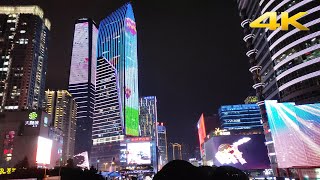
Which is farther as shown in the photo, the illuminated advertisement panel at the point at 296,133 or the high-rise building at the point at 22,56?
the high-rise building at the point at 22,56

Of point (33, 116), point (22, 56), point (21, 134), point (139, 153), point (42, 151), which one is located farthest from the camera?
point (22, 56)

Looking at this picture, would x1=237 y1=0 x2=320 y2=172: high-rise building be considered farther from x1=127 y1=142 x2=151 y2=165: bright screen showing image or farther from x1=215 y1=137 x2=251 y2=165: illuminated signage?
x1=127 y1=142 x2=151 y2=165: bright screen showing image

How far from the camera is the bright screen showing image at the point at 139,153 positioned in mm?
93875

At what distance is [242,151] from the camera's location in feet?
394

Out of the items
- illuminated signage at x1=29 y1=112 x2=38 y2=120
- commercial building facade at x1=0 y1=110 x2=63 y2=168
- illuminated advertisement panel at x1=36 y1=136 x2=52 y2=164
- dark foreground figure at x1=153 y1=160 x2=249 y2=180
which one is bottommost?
dark foreground figure at x1=153 y1=160 x2=249 y2=180

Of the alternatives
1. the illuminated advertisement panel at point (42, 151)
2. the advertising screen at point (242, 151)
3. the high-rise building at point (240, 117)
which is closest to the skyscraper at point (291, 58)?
the advertising screen at point (242, 151)

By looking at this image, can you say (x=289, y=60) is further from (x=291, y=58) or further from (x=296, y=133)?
(x=296, y=133)

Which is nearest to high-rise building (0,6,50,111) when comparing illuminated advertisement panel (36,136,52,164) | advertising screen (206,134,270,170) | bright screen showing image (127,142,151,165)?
bright screen showing image (127,142,151,165)

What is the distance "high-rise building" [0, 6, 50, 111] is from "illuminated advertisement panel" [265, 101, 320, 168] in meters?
128

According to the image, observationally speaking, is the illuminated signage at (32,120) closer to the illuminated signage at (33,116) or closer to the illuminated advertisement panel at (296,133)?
the illuminated signage at (33,116)

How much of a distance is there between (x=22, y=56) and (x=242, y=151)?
124m

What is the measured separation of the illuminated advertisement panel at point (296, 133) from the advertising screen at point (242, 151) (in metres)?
74.0

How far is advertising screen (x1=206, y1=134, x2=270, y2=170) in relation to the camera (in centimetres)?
11712

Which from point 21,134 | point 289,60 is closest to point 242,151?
point 289,60
